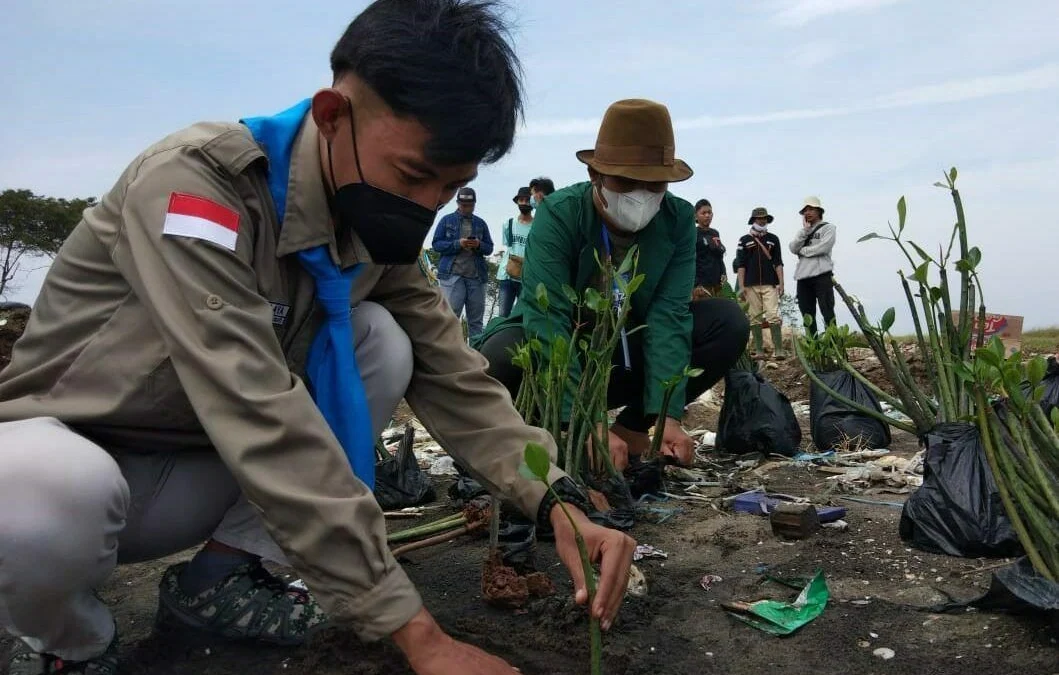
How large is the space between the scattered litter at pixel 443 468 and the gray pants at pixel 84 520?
5.09 feet

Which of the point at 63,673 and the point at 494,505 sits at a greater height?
the point at 494,505

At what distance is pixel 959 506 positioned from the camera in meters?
2.01

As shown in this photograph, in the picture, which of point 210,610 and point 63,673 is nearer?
point 63,673

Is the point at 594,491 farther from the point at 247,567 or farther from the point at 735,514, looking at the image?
the point at 247,567

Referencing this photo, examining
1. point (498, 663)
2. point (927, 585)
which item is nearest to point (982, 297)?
point (927, 585)

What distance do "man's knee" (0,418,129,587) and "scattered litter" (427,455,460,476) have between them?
1.94 m

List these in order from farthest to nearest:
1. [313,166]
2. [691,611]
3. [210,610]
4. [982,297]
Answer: [982,297], [691,611], [210,610], [313,166]

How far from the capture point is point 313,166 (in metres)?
1.44

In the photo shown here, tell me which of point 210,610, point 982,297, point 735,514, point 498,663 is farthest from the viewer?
point 735,514

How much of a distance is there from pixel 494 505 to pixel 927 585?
95 cm

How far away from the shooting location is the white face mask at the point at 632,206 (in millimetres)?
2791

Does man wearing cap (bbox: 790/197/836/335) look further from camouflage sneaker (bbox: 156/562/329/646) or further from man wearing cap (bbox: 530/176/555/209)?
camouflage sneaker (bbox: 156/562/329/646)

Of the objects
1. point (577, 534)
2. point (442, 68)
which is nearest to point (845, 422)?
point (577, 534)

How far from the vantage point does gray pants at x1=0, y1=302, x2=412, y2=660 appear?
4.12 ft
